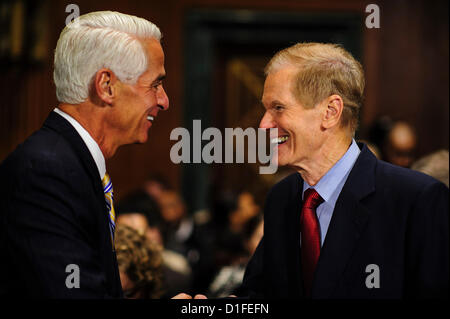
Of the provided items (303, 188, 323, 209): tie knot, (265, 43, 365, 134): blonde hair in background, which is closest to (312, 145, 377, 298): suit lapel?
(303, 188, 323, 209): tie knot

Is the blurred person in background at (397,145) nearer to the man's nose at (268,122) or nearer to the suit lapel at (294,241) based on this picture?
the suit lapel at (294,241)

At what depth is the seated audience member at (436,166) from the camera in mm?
2416

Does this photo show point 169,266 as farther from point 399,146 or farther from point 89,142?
point 89,142

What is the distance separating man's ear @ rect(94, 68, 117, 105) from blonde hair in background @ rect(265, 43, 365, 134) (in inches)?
19.6

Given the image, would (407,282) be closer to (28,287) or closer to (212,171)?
(28,287)

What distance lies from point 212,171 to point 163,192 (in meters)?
1.17

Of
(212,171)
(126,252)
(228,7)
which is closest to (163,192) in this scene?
(212,171)

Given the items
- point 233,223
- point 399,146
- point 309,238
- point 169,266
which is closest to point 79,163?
point 309,238

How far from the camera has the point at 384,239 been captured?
1705mm

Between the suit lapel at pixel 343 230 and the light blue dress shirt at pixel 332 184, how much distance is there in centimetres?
7

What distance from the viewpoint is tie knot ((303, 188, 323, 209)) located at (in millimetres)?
1917

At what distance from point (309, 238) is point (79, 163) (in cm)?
71
